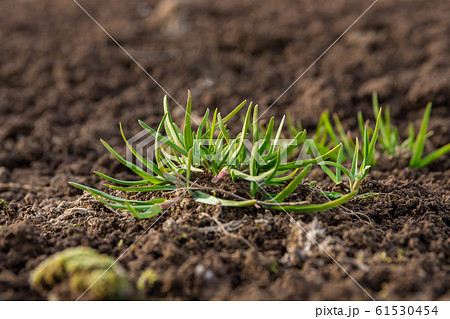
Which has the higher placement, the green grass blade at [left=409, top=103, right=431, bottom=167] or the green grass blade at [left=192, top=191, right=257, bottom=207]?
the green grass blade at [left=192, top=191, right=257, bottom=207]

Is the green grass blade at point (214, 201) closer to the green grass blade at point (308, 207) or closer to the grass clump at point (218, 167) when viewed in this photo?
the grass clump at point (218, 167)

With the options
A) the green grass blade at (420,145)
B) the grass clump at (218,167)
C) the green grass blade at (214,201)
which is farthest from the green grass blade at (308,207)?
the green grass blade at (420,145)

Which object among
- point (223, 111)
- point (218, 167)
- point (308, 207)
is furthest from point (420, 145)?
point (223, 111)

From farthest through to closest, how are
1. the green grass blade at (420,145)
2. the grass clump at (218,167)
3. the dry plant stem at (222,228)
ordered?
the green grass blade at (420,145) < the grass clump at (218,167) < the dry plant stem at (222,228)

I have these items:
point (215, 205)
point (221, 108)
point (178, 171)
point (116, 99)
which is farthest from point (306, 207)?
point (116, 99)

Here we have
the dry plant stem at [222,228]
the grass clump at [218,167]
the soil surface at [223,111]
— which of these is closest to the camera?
the soil surface at [223,111]

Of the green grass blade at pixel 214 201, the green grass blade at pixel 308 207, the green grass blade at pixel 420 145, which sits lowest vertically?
the green grass blade at pixel 420 145

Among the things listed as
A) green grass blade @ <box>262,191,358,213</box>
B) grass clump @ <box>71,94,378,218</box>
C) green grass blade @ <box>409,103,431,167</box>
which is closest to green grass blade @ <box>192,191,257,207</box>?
grass clump @ <box>71,94,378,218</box>

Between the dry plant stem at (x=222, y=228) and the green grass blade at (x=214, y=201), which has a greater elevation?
the green grass blade at (x=214, y=201)

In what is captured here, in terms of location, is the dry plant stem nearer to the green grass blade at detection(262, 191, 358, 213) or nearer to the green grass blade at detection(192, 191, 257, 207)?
the green grass blade at detection(192, 191, 257, 207)
